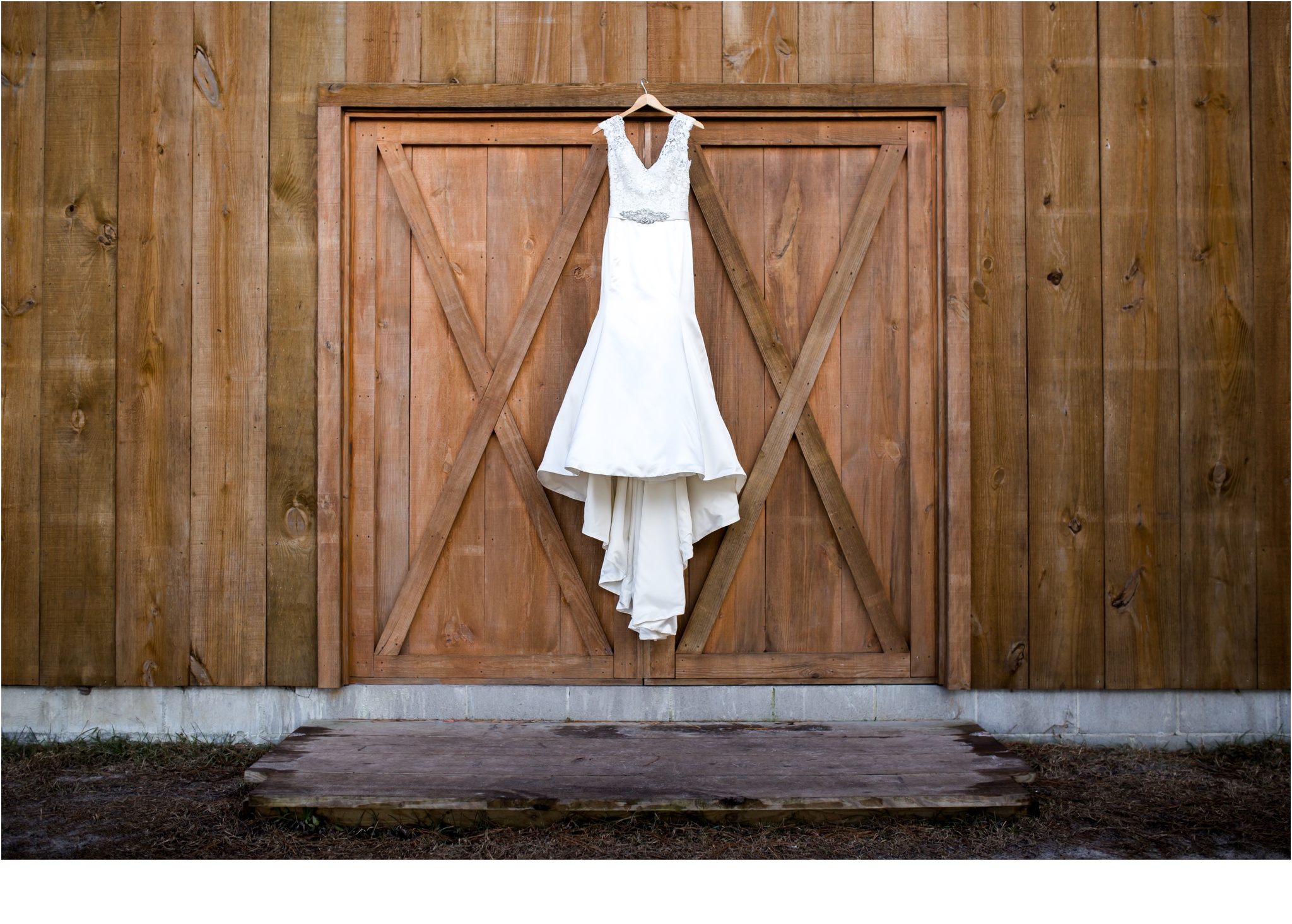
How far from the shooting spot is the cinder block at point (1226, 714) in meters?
3.02

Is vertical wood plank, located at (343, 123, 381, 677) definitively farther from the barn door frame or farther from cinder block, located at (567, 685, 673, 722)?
cinder block, located at (567, 685, 673, 722)

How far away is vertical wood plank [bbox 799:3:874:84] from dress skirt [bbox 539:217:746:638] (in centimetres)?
77

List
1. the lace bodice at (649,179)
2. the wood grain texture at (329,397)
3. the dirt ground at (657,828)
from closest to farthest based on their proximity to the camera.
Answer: the dirt ground at (657,828), the lace bodice at (649,179), the wood grain texture at (329,397)

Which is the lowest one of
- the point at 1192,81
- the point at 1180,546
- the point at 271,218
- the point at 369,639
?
the point at 369,639

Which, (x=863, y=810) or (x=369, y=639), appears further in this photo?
(x=369, y=639)

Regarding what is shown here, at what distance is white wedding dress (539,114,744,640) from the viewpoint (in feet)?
8.86

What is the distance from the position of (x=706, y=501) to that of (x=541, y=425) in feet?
2.16

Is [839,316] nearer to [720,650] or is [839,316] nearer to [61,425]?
[720,650]

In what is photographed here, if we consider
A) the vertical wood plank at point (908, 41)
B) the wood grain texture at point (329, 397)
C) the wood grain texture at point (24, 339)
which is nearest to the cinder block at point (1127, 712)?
the vertical wood plank at point (908, 41)

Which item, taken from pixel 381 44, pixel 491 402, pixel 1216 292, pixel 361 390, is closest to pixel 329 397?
pixel 361 390

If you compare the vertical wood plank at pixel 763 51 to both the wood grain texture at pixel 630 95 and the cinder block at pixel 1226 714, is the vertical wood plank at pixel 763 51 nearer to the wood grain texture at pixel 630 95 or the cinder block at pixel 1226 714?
the wood grain texture at pixel 630 95

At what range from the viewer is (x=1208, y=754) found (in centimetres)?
297

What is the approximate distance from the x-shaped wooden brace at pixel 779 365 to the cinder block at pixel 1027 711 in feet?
2.42

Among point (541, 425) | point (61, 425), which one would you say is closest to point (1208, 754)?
point (541, 425)
